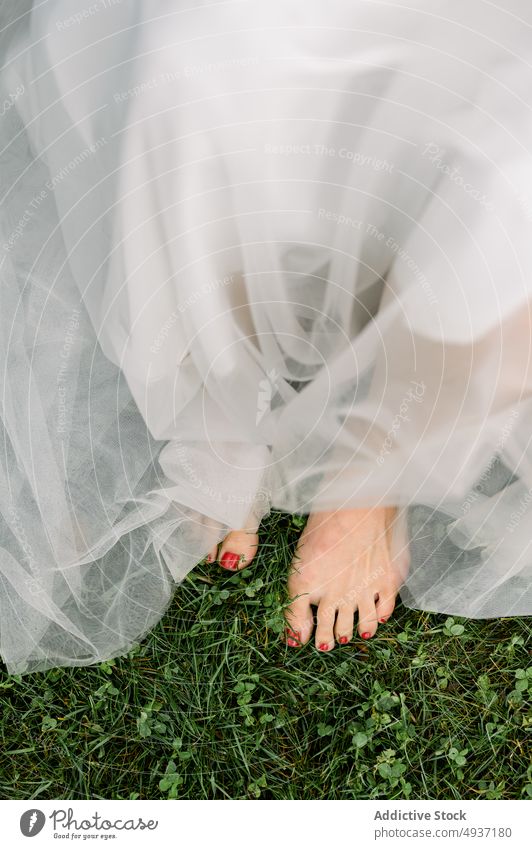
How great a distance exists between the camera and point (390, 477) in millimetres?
942

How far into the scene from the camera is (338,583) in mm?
1040

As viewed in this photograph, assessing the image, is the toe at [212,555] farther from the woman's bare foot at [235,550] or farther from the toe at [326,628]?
the toe at [326,628]

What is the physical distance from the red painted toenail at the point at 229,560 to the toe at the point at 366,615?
0.18 m

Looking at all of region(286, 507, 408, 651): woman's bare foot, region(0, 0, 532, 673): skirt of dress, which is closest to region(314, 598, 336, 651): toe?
region(286, 507, 408, 651): woman's bare foot

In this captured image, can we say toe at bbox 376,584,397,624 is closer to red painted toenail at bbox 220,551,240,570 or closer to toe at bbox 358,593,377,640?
toe at bbox 358,593,377,640

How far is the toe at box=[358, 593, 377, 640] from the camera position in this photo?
3.41 feet

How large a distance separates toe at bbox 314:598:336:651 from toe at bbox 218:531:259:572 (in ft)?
0.42

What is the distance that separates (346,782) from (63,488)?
0.55m

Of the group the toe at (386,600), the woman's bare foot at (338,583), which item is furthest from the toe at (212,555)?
the toe at (386,600)

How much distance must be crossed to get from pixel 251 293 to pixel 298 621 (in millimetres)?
500

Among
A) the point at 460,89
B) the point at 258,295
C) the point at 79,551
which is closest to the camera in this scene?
the point at 460,89

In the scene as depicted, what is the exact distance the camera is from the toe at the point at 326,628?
3.40ft
